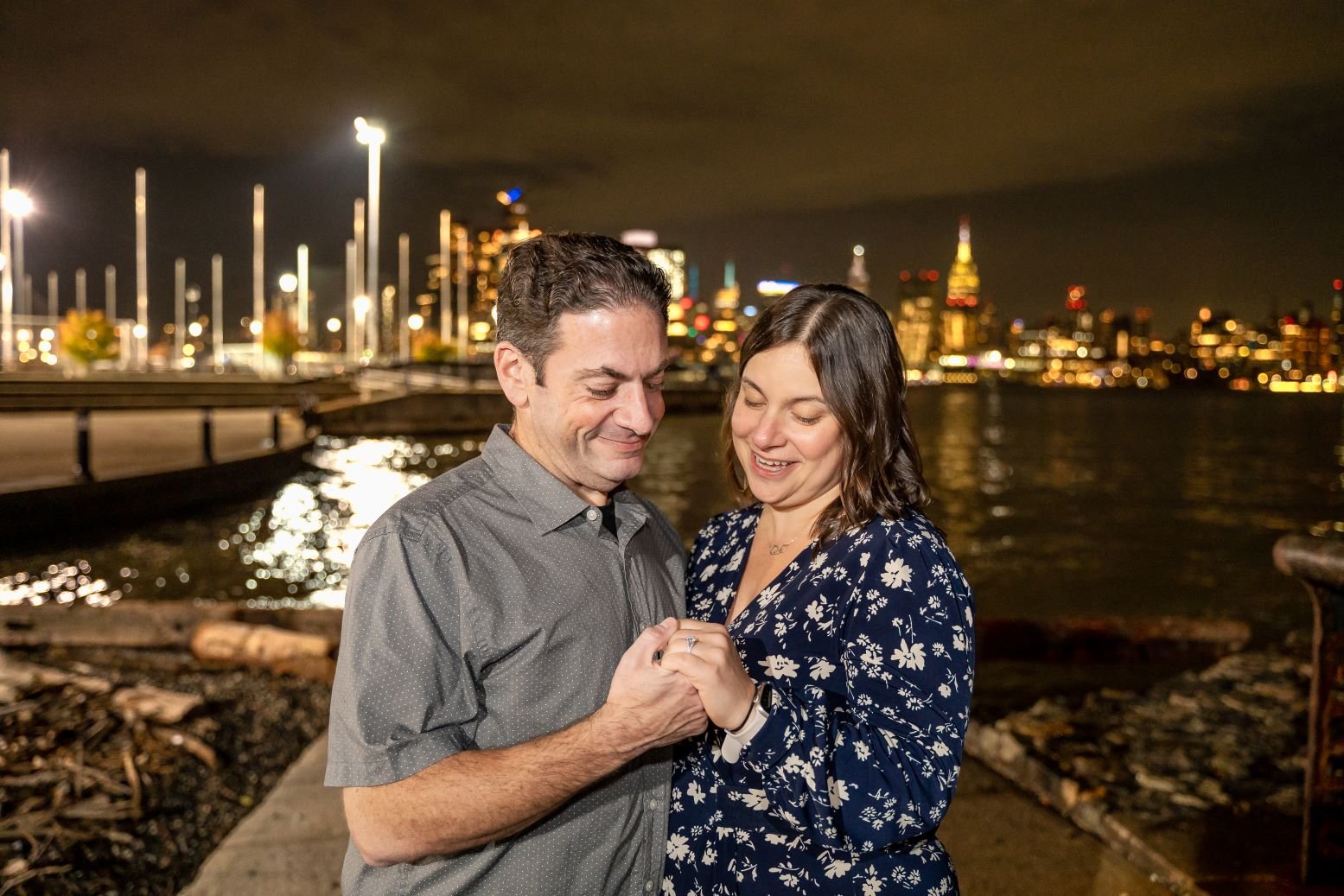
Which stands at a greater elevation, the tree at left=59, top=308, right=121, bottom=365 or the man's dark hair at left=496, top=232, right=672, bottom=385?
the tree at left=59, top=308, right=121, bottom=365

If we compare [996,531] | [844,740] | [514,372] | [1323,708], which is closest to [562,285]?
[514,372]

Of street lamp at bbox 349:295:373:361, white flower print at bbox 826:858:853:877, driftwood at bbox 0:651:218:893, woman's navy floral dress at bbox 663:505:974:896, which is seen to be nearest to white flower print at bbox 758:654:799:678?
woman's navy floral dress at bbox 663:505:974:896

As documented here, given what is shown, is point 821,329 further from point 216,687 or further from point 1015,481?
point 1015,481

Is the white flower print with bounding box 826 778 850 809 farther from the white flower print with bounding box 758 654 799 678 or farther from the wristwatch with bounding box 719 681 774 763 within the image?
the white flower print with bounding box 758 654 799 678

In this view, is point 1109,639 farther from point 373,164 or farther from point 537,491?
point 373,164

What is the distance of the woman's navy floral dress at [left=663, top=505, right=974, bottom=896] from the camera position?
183 cm

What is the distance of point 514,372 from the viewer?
7.14ft

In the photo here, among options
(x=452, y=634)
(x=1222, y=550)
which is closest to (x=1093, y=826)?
(x=452, y=634)

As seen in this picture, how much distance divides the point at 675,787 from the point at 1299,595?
17089 mm

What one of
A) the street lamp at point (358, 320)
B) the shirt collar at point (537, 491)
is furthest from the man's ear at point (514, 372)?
the street lamp at point (358, 320)

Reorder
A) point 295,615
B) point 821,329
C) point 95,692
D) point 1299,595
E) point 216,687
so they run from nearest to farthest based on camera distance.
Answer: point 821,329 → point 95,692 → point 216,687 → point 295,615 → point 1299,595

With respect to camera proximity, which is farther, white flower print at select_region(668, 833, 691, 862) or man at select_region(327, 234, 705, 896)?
white flower print at select_region(668, 833, 691, 862)

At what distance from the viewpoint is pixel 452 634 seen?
5.93ft

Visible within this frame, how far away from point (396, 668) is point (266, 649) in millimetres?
5953
